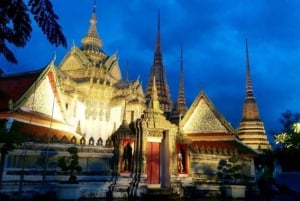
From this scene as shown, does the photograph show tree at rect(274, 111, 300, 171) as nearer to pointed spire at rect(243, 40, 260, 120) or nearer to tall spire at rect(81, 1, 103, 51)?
pointed spire at rect(243, 40, 260, 120)

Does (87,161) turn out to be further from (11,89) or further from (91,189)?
(11,89)

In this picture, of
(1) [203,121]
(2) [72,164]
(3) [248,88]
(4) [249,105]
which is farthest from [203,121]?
(3) [248,88]

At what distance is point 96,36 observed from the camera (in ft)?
110

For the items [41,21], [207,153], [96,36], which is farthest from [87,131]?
[41,21]

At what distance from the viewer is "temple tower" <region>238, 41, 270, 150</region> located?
28.4 m

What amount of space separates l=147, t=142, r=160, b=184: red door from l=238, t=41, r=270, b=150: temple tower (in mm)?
14970

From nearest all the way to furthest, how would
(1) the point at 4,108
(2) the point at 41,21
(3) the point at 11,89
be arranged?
(2) the point at 41,21 < (1) the point at 4,108 < (3) the point at 11,89

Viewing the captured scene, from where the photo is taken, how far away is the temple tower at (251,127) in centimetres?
2841

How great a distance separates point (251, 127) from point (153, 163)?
17.0 m

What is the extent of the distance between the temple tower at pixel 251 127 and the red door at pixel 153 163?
1497cm

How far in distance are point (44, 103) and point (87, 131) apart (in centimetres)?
1127

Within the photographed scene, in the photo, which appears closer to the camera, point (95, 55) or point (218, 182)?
point (218, 182)

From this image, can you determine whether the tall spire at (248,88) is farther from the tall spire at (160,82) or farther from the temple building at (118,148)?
the temple building at (118,148)

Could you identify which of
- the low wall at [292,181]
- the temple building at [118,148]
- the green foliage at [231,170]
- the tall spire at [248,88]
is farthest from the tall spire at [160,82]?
the low wall at [292,181]
